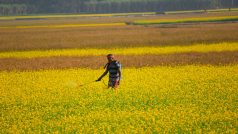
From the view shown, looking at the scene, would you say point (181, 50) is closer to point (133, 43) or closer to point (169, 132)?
point (133, 43)

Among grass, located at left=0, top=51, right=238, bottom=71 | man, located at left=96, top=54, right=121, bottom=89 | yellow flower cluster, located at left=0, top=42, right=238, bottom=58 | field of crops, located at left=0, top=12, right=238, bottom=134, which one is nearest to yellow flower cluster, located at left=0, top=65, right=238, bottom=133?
field of crops, located at left=0, top=12, right=238, bottom=134

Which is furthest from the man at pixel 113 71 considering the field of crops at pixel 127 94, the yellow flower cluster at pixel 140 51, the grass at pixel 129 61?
the yellow flower cluster at pixel 140 51

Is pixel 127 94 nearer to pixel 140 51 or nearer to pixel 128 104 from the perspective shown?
pixel 128 104

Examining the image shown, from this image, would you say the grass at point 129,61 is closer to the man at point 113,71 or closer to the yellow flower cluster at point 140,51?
the yellow flower cluster at point 140,51

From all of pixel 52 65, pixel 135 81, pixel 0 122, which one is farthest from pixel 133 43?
pixel 0 122

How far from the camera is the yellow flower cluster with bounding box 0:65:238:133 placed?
43.0 feet

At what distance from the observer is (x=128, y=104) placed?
16188 millimetres

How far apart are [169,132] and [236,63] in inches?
629

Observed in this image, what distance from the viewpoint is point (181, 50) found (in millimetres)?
36000

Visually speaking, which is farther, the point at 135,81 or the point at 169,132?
the point at 135,81

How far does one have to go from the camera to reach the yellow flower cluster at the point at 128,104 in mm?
13117

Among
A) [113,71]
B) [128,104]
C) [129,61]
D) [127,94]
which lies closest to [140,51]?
[129,61]

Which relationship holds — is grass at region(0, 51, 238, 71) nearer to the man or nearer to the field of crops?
the field of crops

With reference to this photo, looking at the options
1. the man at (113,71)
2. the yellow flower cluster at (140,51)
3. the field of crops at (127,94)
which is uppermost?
the man at (113,71)
